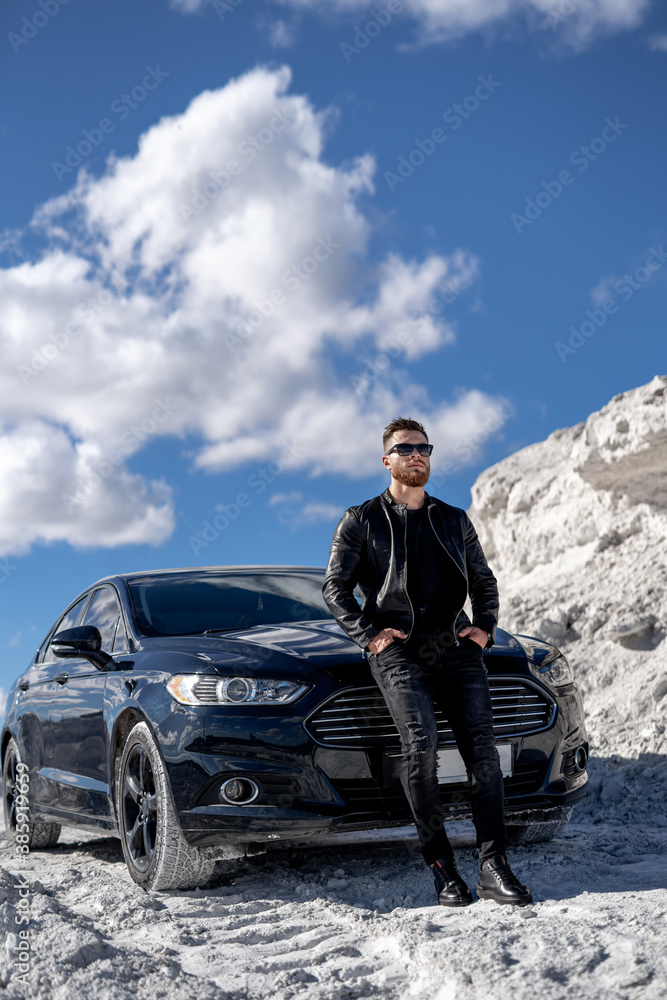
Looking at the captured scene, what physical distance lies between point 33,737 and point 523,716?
3.44 meters

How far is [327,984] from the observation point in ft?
10.5

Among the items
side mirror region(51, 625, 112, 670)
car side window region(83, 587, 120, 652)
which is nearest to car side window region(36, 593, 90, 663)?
car side window region(83, 587, 120, 652)

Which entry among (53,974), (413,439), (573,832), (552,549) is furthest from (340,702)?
(552,549)

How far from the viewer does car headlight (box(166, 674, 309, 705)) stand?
169 inches

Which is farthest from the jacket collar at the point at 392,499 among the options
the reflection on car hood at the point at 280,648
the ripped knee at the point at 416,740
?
the ripped knee at the point at 416,740

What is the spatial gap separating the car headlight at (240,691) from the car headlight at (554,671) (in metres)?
1.29

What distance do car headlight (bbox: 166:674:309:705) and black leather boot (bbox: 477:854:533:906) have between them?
1073mm

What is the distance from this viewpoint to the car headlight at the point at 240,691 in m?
4.29

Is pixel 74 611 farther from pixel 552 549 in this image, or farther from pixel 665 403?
pixel 552 549

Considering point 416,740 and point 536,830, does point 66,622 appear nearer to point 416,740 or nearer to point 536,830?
point 536,830

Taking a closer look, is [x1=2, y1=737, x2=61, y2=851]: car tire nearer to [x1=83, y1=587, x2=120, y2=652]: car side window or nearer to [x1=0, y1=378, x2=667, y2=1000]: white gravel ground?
[x1=0, y1=378, x2=667, y2=1000]: white gravel ground

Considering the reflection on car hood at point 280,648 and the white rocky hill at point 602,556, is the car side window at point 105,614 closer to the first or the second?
the reflection on car hood at point 280,648

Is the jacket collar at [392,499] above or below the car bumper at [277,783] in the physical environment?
above

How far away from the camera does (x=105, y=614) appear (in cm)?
592
